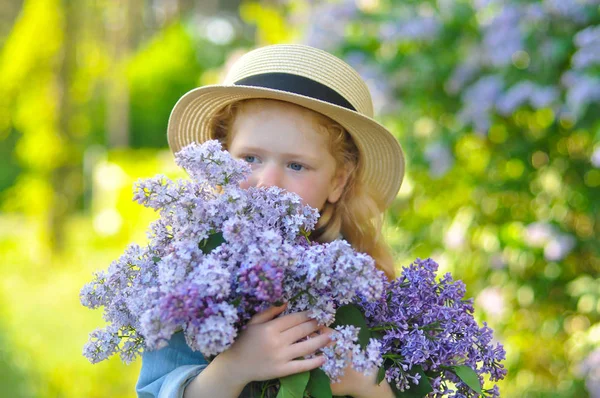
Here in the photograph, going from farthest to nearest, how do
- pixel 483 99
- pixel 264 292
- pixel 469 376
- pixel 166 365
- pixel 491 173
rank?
pixel 491 173 < pixel 483 99 < pixel 166 365 < pixel 469 376 < pixel 264 292

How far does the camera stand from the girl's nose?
188cm

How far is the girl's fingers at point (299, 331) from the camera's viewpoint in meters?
1.55

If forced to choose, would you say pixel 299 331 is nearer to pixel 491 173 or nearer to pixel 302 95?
pixel 302 95

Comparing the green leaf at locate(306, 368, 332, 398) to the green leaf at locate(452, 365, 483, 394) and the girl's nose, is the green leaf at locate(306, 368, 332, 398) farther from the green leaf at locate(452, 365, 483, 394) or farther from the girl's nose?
the girl's nose

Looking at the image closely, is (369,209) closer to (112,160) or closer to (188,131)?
(188,131)

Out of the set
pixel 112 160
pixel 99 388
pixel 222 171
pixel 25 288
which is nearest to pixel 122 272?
pixel 222 171

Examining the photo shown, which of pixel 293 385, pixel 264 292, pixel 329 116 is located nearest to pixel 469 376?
pixel 293 385

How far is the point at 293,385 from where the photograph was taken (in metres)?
1.51

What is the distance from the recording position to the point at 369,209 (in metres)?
2.34

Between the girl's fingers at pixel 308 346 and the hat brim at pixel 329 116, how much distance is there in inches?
24.9

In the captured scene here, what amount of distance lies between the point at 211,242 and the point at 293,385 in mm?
332

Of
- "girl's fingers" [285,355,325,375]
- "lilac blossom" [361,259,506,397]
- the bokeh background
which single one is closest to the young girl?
"girl's fingers" [285,355,325,375]

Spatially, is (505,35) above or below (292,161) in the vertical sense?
above

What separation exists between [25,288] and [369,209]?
5.73m
